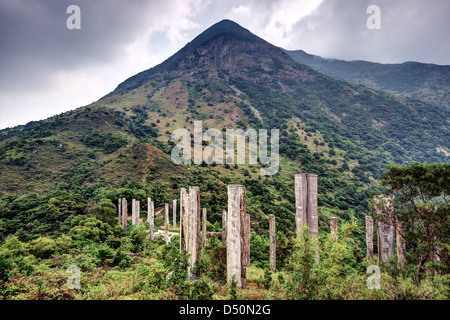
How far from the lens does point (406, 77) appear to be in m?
146

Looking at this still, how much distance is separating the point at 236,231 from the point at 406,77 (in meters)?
193

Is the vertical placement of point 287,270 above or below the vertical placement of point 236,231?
below

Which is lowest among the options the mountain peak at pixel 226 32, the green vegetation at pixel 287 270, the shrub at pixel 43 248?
the shrub at pixel 43 248

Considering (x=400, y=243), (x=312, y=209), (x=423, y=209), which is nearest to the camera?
(x=312, y=209)

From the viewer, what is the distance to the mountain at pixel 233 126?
33.3 m

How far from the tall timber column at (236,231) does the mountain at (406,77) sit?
14461 centimetres

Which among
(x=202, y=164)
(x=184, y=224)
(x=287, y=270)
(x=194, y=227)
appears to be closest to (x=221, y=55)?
(x=202, y=164)

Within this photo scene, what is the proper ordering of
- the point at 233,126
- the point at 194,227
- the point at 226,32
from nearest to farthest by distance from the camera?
the point at 194,227 → the point at 233,126 → the point at 226,32

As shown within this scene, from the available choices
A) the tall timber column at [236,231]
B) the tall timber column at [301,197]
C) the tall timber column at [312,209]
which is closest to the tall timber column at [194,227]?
the tall timber column at [236,231]

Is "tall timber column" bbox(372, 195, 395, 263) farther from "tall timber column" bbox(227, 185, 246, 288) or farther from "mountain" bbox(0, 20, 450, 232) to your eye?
"mountain" bbox(0, 20, 450, 232)

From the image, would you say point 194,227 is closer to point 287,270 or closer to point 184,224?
point 184,224

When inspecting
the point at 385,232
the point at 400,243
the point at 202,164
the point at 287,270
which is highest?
the point at 202,164

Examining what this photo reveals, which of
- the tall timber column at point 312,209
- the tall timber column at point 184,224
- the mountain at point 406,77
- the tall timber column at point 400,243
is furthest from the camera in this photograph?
the mountain at point 406,77

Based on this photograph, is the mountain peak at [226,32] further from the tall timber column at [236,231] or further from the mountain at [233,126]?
the tall timber column at [236,231]
